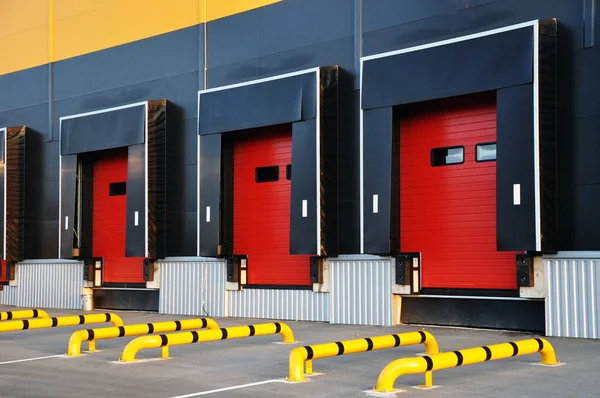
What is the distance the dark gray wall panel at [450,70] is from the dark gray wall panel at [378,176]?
333 millimetres

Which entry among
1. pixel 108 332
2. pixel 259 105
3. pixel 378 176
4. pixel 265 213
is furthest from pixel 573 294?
pixel 259 105

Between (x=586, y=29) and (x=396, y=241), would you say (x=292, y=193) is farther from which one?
(x=586, y=29)

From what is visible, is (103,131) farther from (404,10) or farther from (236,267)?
(404,10)

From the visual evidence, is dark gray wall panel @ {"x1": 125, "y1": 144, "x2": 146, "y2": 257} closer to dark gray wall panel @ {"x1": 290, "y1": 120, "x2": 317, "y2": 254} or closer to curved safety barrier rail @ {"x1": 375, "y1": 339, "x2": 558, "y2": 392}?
dark gray wall panel @ {"x1": 290, "y1": 120, "x2": 317, "y2": 254}

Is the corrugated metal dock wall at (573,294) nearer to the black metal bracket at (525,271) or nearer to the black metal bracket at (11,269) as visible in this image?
the black metal bracket at (525,271)

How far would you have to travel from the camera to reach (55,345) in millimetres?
12789

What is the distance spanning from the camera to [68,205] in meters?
20.6

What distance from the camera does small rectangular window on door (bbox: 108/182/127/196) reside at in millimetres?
20219

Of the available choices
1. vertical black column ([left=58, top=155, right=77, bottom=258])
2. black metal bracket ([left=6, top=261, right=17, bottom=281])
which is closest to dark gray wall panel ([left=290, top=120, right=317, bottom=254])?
vertical black column ([left=58, top=155, right=77, bottom=258])

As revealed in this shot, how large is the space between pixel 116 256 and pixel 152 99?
3.92 metres

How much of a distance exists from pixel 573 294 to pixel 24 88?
53.7 feet

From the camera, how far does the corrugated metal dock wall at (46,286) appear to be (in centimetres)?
2108

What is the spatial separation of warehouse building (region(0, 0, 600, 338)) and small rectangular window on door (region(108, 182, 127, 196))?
0.17 ft

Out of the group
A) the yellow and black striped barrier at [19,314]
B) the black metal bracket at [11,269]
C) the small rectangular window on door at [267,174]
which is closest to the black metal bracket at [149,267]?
the small rectangular window on door at [267,174]
